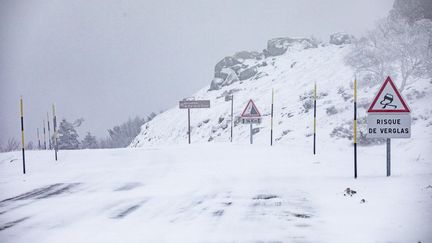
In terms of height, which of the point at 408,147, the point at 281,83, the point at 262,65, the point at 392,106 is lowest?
the point at 408,147

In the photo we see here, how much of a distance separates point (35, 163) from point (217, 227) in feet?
38.5

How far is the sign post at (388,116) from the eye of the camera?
8398mm

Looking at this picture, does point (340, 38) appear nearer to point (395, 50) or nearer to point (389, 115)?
point (395, 50)

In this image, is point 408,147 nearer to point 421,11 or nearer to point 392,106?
point 392,106

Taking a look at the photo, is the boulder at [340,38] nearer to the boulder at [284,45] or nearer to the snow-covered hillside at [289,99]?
the snow-covered hillside at [289,99]

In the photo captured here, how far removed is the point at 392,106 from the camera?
27.9ft

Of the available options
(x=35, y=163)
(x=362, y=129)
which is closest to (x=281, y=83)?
(x=362, y=129)

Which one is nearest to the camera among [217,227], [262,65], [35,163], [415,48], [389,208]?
Result: [217,227]

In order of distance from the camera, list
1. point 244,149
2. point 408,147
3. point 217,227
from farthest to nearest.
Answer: point 408,147
point 244,149
point 217,227

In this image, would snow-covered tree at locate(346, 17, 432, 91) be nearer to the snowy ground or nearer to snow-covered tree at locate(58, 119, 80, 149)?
the snowy ground

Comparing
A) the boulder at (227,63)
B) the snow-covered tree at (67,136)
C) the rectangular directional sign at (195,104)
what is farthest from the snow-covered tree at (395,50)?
the boulder at (227,63)

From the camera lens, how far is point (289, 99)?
153ft

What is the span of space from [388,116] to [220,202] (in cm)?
473

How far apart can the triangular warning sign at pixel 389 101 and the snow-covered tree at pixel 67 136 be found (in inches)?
2042
